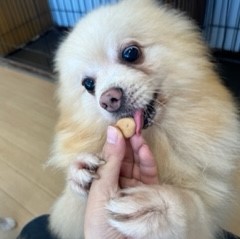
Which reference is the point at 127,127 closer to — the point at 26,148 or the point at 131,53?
the point at 131,53

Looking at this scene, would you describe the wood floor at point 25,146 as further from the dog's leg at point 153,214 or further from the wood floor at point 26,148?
the dog's leg at point 153,214

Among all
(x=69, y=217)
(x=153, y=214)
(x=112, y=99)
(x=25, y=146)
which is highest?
(x=112, y=99)

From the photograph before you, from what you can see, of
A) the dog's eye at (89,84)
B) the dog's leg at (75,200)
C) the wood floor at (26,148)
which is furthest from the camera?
the wood floor at (26,148)

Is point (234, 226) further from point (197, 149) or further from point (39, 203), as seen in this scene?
point (39, 203)

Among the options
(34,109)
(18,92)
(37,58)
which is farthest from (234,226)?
(37,58)

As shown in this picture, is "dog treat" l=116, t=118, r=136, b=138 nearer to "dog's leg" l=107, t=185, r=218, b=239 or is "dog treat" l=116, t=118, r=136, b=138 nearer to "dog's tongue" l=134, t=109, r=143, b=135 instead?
"dog's tongue" l=134, t=109, r=143, b=135

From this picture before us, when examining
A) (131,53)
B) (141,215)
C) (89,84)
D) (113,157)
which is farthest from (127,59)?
(141,215)

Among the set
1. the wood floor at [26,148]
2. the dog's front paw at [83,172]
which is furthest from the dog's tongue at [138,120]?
the wood floor at [26,148]
